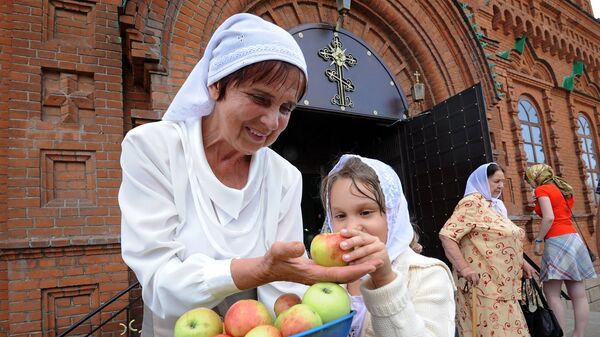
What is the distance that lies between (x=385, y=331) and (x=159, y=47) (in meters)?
3.72

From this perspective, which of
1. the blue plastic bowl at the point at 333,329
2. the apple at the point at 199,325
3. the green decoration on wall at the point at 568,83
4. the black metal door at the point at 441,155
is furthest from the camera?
the green decoration on wall at the point at 568,83

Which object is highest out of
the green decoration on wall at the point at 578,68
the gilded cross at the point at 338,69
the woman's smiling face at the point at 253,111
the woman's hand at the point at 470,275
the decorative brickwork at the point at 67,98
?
the green decoration on wall at the point at 578,68

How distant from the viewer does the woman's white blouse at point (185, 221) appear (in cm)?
116

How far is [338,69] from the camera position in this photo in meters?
5.71

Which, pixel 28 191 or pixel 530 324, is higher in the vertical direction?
pixel 28 191

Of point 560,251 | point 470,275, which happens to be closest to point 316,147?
point 560,251

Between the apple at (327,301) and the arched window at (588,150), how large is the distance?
12.8 meters

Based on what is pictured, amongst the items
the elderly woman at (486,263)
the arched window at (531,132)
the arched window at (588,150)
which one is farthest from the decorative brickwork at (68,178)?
the arched window at (588,150)

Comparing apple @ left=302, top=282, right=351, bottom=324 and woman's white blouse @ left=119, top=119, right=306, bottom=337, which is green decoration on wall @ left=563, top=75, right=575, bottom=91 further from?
apple @ left=302, top=282, right=351, bottom=324

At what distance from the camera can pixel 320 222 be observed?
8.13 metres

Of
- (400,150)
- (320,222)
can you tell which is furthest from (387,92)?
(320,222)

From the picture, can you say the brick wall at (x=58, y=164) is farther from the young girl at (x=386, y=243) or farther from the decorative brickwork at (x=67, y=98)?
the young girl at (x=386, y=243)

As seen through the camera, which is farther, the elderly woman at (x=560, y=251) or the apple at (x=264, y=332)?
the elderly woman at (x=560, y=251)

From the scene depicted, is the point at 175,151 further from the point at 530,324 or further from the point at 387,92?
the point at 387,92
